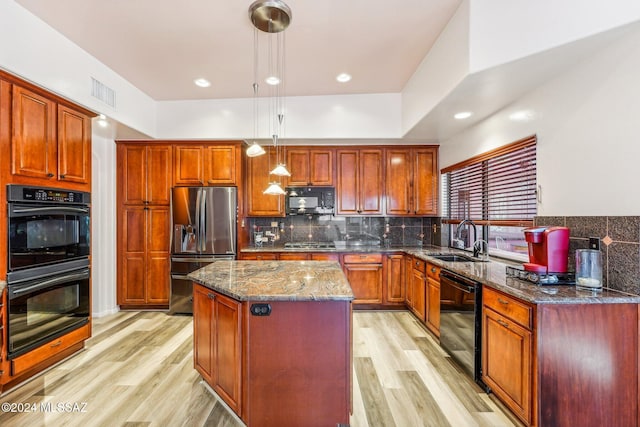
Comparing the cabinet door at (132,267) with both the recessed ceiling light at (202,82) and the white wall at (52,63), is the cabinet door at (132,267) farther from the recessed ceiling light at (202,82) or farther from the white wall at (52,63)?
the recessed ceiling light at (202,82)

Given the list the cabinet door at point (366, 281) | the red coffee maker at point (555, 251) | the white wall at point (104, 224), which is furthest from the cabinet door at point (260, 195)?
the red coffee maker at point (555, 251)

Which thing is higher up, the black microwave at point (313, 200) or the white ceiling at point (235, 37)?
the white ceiling at point (235, 37)

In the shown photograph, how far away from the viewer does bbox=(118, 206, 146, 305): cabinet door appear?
163 inches

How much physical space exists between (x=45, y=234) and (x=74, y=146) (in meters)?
0.90

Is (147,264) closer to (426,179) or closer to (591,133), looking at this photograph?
(426,179)

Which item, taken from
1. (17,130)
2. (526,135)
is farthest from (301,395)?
(17,130)

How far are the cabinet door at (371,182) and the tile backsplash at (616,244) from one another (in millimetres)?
2507

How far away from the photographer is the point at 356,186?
4398 mm

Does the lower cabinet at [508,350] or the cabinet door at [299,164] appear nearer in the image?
the lower cabinet at [508,350]

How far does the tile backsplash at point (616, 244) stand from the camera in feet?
5.67

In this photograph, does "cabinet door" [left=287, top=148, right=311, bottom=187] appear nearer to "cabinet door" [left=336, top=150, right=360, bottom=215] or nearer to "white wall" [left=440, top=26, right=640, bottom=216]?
"cabinet door" [left=336, top=150, right=360, bottom=215]

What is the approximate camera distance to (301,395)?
1.77 meters

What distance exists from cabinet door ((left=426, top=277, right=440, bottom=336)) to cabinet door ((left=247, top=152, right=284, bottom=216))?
2295mm

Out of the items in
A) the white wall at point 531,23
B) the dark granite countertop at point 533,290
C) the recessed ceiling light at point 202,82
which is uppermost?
the recessed ceiling light at point 202,82
